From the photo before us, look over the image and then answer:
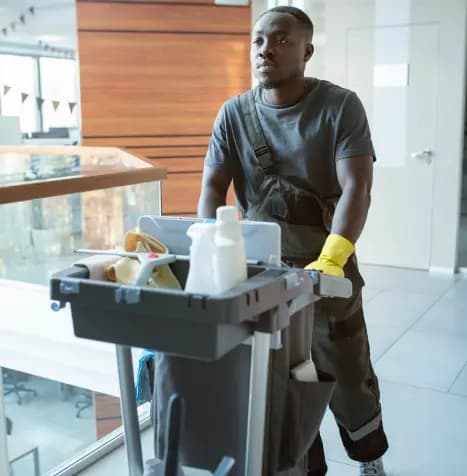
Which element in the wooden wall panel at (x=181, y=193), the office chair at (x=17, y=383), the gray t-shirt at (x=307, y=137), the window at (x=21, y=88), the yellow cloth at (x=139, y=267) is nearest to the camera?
the yellow cloth at (x=139, y=267)

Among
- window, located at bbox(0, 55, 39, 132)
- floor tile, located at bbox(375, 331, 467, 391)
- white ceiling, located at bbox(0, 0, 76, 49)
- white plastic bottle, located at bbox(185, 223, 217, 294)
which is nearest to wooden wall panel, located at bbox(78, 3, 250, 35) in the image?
white ceiling, located at bbox(0, 0, 76, 49)

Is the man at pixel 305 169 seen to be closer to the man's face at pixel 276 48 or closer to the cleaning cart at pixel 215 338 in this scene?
the man's face at pixel 276 48

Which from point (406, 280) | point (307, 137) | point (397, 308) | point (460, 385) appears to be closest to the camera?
point (307, 137)

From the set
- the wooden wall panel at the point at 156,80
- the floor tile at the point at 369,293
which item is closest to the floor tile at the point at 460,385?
the floor tile at the point at 369,293

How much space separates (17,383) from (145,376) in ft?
9.81

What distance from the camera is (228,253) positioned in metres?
1.07

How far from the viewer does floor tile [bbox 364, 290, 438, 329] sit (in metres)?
4.15

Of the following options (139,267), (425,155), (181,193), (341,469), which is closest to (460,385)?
(341,469)

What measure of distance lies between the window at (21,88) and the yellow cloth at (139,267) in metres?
6.89

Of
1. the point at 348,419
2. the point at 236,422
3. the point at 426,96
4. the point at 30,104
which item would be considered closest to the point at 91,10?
the point at 30,104

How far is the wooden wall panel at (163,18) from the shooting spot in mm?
5707

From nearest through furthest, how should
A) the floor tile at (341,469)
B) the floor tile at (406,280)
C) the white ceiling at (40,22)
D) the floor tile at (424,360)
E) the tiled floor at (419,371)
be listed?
the floor tile at (341,469) → the tiled floor at (419,371) → the floor tile at (424,360) → the floor tile at (406,280) → the white ceiling at (40,22)

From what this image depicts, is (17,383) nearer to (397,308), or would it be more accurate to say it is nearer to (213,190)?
(397,308)

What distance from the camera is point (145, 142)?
19.6 ft
